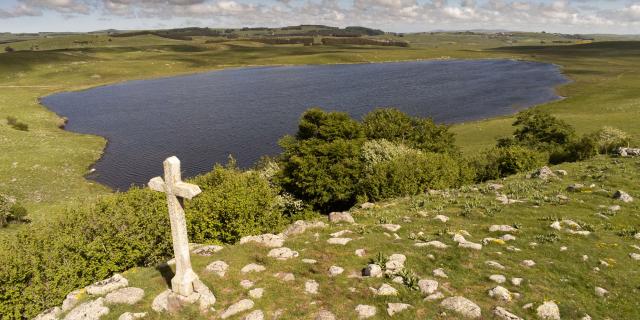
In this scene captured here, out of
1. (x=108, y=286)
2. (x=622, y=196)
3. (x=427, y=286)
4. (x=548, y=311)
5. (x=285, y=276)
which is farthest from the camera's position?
(x=622, y=196)

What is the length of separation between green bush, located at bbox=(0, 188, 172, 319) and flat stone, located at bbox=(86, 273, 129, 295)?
458 centimetres

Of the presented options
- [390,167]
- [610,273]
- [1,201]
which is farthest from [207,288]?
[1,201]

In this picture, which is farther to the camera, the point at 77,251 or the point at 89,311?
the point at 77,251

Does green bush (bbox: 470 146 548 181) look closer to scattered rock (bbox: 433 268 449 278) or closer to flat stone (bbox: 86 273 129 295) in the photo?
scattered rock (bbox: 433 268 449 278)

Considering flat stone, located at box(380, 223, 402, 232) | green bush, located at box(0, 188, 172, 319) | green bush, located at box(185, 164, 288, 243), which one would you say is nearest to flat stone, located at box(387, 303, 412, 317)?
flat stone, located at box(380, 223, 402, 232)

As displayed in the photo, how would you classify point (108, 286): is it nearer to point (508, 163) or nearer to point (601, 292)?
point (601, 292)

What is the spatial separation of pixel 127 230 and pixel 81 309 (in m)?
10.3

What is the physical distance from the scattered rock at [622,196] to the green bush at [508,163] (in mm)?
20935

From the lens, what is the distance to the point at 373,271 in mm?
20172

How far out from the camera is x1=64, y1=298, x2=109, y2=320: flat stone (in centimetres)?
1755

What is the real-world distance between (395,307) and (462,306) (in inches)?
113

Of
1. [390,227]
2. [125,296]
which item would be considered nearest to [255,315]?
[125,296]

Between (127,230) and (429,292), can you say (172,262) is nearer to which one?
(127,230)

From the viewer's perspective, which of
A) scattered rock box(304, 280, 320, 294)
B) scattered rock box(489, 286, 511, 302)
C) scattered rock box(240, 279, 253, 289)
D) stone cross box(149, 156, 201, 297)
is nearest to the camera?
scattered rock box(489, 286, 511, 302)
